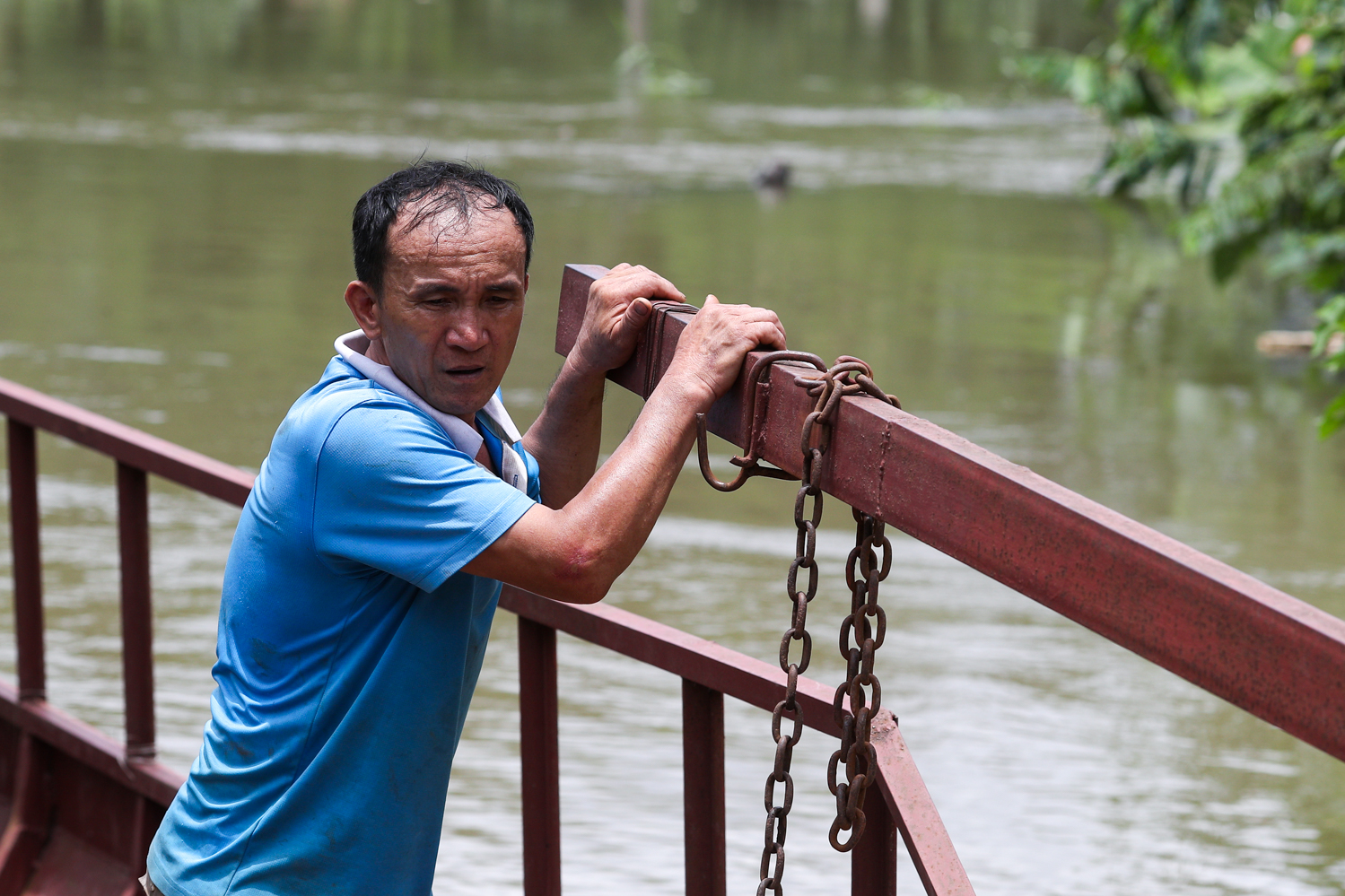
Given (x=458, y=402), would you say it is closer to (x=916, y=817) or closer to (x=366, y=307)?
(x=366, y=307)

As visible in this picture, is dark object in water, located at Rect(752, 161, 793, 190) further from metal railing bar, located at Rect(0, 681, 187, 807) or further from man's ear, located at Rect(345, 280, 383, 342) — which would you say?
man's ear, located at Rect(345, 280, 383, 342)

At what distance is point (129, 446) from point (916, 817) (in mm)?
1969

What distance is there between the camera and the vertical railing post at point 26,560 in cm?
367

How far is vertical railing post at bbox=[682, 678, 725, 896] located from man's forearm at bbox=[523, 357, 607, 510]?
1.17ft

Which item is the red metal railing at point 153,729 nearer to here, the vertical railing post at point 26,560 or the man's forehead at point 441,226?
the vertical railing post at point 26,560

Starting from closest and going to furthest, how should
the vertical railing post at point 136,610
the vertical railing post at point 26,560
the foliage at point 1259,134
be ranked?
the vertical railing post at point 136,610, the vertical railing post at point 26,560, the foliage at point 1259,134

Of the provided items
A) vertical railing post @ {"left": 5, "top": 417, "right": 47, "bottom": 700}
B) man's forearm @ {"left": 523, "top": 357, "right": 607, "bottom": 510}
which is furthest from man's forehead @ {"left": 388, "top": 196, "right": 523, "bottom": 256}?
vertical railing post @ {"left": 5, "top": 417, "right": 47, "bottom": 700}

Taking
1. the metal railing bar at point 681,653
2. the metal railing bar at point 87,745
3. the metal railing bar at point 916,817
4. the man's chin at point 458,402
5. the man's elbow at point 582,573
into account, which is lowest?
the metal railing bar at point 87,745

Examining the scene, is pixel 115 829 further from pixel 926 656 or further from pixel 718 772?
pixel 926 656

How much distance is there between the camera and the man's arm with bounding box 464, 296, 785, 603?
6.40 ft

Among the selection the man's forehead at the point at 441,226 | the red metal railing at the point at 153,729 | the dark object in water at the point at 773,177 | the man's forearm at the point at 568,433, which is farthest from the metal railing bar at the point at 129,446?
the dark object in water at the point at 773,177

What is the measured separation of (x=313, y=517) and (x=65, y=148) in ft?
45.8

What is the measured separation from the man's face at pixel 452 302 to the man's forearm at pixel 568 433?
204mm

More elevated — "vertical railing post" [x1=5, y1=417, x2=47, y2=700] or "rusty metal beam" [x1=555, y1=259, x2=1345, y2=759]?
"rusty metal beam" [x1=555, y1=259, x2=1345, y2=759]
